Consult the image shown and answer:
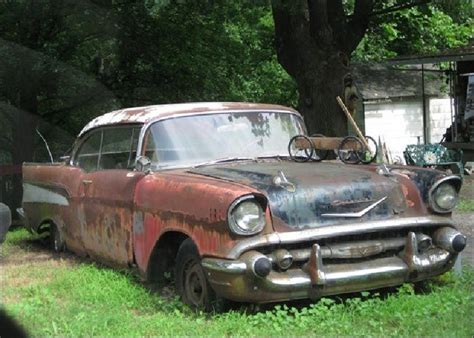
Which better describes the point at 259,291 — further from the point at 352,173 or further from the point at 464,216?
the point at 464,216

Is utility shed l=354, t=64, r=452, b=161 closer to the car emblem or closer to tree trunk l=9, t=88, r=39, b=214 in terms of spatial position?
tree trunk l=9, t=88, r=39, b=214

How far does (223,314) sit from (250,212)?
2.40 feet

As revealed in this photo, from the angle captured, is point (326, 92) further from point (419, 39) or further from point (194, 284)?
point (419, 39)

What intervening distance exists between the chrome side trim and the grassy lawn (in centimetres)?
48

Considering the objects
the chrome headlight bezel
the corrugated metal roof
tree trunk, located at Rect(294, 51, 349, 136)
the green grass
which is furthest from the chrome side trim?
the corrugated metal roof

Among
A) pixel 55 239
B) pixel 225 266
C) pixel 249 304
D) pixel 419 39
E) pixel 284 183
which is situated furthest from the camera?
pixel 419 39

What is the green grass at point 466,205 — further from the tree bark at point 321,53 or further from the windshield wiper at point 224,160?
the windshield wiper at point 224,160

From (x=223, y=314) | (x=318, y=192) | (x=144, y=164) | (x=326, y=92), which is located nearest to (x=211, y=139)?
(x=144, y=164)

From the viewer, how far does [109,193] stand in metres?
6.14

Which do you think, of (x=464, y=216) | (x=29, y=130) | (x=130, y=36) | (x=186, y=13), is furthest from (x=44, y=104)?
(x=464, y=216)

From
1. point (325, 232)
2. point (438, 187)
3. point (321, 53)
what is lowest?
point (325, 232)

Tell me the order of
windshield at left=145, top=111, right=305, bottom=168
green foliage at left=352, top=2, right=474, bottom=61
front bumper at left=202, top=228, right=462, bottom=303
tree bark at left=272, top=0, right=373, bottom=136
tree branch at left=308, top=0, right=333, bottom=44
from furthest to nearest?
green foliage at left=352, top=2, right=474, bottom=61
tree bark at left=272, top=0, right=373, bottom=136
tree branch at left=308, top=0, right=333, bottom=44
windshield at left=145, top=111, right=305, bottom=168
front bumper at left=202, top=228, right=462, bottom=303

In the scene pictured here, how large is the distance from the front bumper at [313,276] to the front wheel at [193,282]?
0.19 meters

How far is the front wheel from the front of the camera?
4.88 m
